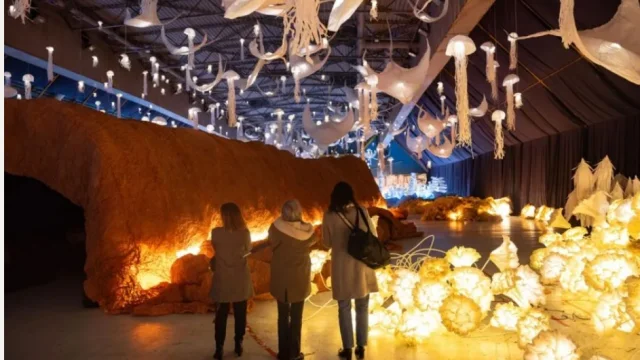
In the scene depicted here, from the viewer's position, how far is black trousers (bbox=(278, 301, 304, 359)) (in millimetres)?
3393

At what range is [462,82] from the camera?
7.42 m

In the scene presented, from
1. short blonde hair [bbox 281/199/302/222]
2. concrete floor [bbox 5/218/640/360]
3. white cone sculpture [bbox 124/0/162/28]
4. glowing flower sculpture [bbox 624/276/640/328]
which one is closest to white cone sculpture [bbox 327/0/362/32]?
short blonde hair [bbox 281/199/302/222]

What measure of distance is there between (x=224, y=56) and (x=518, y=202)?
12.1 metres

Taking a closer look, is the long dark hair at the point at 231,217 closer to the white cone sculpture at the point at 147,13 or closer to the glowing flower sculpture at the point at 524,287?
the glowing flower sculpture at the point at 524,287

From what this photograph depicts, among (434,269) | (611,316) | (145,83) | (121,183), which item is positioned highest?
(145,83)

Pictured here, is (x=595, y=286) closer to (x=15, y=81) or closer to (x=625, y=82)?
(x=625, y=82)

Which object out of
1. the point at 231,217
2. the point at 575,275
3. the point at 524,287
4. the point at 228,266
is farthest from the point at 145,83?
the point at 524,287

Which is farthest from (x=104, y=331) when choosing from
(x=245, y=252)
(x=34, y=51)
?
(x=34, y=51)

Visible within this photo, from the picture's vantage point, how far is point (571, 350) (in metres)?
2.62

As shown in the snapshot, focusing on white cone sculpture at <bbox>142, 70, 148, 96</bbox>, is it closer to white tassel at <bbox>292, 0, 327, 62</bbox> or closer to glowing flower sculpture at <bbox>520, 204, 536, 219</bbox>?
glowing flower sculpture at <bbox>520, 204, 536, 219</bbox>

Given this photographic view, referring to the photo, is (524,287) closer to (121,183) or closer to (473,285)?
(473,285)

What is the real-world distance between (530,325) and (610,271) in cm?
105

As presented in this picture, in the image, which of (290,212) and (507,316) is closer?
(290,212)

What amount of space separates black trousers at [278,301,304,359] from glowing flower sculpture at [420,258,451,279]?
3.71 feet
